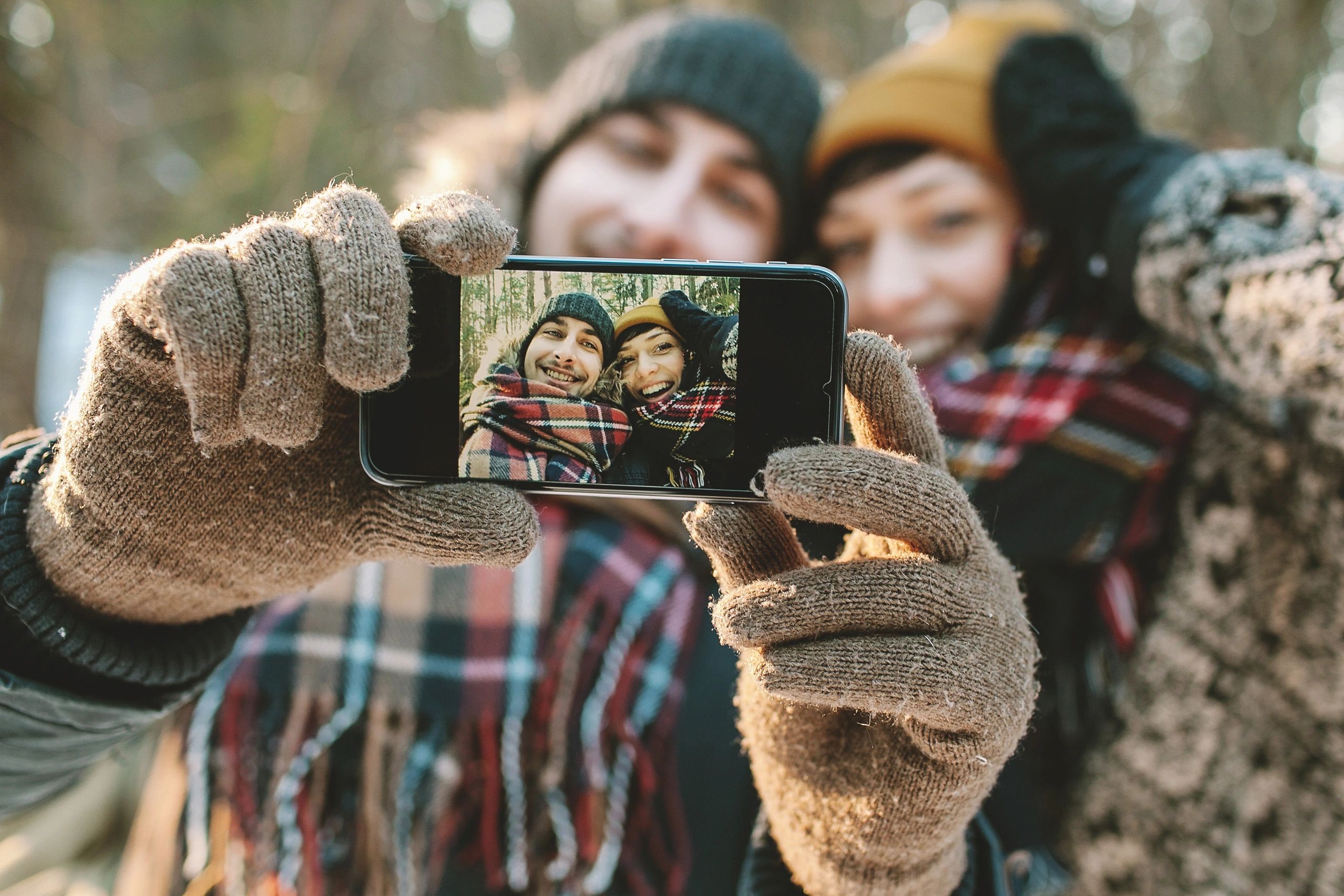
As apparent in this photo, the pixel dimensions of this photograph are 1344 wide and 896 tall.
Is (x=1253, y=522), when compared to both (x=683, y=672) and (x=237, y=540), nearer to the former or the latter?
(x=683, y=672)

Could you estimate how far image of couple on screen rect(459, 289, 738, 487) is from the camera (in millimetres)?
625

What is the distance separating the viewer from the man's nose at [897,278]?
4.21ft

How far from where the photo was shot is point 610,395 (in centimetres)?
63

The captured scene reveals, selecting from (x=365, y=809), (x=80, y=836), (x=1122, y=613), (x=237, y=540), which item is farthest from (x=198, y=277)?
(x=1122, y=613)

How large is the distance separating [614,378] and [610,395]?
14 mm

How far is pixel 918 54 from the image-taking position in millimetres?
1384

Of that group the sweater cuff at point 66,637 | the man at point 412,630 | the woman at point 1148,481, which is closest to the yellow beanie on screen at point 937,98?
the woman at point 1148,481

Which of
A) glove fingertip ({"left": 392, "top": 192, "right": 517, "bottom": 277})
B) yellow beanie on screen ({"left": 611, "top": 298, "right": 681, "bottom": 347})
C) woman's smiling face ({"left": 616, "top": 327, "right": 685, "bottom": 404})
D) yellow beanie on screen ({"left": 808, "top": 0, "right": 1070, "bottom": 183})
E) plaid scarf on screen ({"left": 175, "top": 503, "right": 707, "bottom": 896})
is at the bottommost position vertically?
plaid scarf on screen ({"left": 175, "top": 503, "right": 707, "bottom": 896})

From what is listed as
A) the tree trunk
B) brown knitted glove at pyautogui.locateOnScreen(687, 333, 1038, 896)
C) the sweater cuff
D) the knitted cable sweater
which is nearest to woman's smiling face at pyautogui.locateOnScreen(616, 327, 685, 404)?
brown knitted glove at pyautogui.locateOnScreen(687, 333, 1038, 896)

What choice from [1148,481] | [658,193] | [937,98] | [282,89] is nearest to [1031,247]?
[937,98]

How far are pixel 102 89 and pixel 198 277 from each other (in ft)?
6.87

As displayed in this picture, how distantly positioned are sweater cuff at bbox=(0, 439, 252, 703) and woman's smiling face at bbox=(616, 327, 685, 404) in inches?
17.6

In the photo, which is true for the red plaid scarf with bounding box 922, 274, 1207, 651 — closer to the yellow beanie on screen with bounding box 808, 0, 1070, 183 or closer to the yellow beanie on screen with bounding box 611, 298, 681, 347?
the yellow beanie on screen with bounding box 808, 0, 1070, 183

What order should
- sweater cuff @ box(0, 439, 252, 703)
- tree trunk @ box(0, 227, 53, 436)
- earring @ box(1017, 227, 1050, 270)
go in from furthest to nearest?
1. tree trunk @ box(0, 227, 53, 436)
2. earring @ box(1017, 227, 1050, 270)
3. sweater cuff @ box(0, 439, 252, 703)
